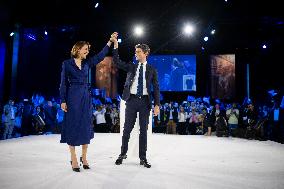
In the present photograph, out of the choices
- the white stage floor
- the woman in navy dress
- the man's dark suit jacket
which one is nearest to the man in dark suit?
the man's dark suit jacket

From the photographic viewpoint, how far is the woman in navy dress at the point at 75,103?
3812mm

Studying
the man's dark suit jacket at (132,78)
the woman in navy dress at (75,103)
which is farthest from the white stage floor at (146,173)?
the man's dark suit jacket at (132,78)

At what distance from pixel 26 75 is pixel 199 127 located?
22.9 ft

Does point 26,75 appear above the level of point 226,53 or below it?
below

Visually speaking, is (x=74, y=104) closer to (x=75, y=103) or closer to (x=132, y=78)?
(x=75, y=103)

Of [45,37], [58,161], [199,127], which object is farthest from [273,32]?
[58,161]

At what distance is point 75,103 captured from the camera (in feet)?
12.5

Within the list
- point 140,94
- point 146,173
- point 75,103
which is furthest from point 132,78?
point 146,173

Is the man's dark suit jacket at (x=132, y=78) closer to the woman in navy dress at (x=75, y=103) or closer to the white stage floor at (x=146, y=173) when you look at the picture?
the woman in navy dress at (x=75, y=103)

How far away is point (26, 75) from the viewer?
12.6m

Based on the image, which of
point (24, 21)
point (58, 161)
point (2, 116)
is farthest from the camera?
point (24, 21)

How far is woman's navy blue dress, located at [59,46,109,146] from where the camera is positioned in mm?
3812

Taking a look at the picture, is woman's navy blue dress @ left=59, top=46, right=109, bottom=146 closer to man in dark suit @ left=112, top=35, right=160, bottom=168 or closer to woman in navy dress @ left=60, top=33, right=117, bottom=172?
woman in navy dress @ left=60, top=33, right=117, bottom=172

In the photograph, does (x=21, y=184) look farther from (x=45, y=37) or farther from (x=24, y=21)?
(x=45, y=37)
